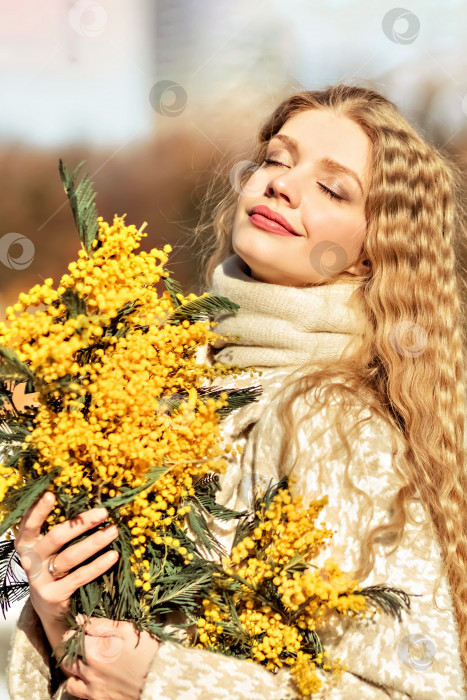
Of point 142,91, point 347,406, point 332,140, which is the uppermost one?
point 142,91

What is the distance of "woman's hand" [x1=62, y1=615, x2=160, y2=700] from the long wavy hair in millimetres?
464

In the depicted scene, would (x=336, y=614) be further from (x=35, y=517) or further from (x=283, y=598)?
(x=35, y=517)

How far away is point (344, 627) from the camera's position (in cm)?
123

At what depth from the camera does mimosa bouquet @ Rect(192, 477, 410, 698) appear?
117 centimetres

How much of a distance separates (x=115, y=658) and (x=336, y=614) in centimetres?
42

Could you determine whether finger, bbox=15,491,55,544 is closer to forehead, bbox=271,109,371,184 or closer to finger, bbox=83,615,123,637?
finger, bbox=83,615,123,637

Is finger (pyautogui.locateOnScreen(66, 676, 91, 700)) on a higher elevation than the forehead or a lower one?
lower

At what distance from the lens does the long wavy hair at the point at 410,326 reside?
1402 millimetres

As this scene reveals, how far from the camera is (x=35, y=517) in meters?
1.21

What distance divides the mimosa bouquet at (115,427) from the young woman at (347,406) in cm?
5

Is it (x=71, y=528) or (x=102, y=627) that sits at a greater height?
(x=71, y=528)

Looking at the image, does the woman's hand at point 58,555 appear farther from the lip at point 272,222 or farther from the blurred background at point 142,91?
the blurred background at point 142,91

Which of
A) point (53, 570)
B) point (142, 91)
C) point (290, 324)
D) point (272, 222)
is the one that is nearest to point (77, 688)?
point (53, 570)

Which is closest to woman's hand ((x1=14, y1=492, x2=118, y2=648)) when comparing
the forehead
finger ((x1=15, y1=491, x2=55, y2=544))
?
finger ((x1=15, y1=491, x2=55, y2=544))
